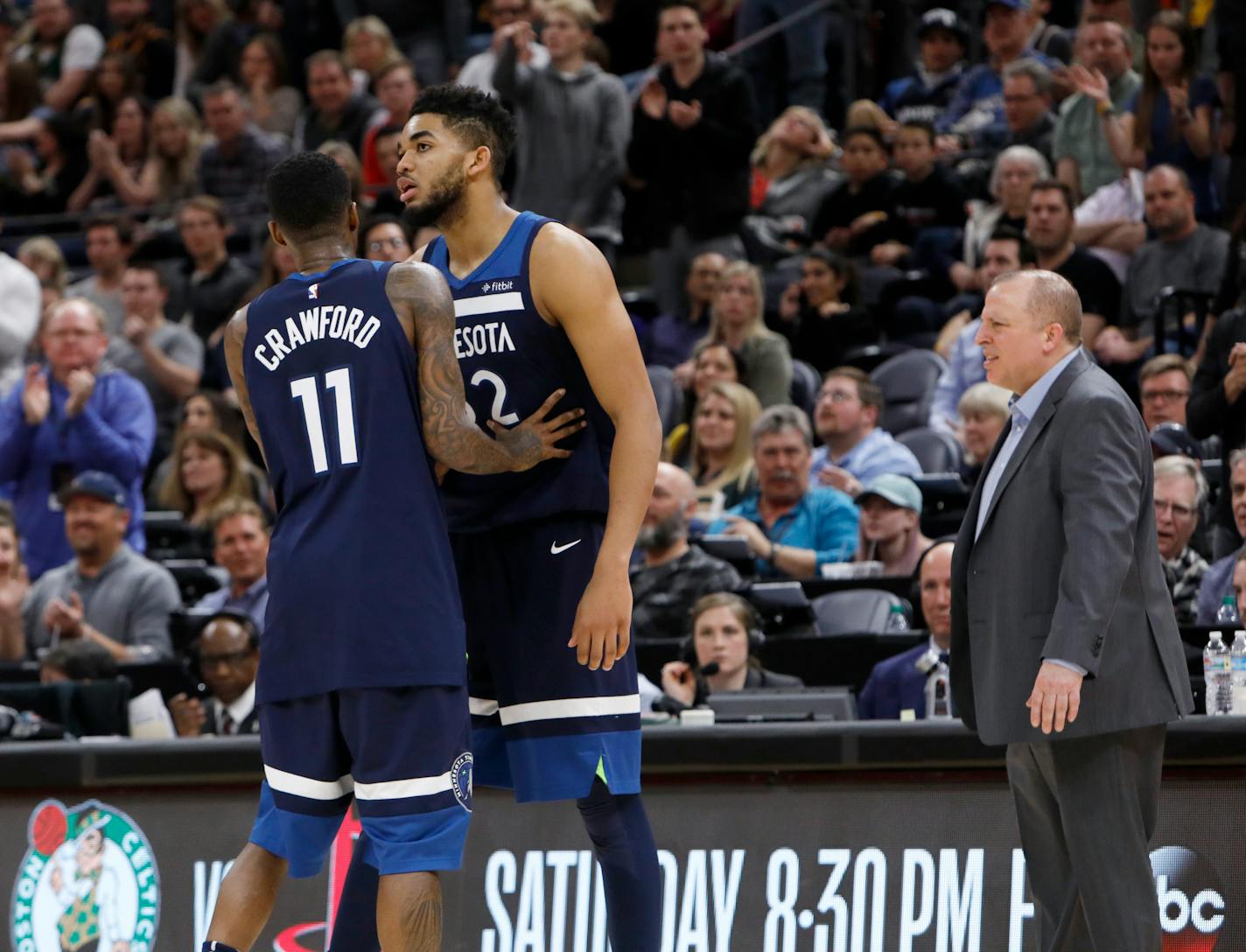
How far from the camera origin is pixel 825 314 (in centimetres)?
1190

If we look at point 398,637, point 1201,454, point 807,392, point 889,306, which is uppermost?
point 889,306

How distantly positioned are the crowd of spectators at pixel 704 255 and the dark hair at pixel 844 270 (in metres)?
0.04

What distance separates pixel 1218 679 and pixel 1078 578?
64.4 inches

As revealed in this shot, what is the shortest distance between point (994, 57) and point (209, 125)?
19.1ft

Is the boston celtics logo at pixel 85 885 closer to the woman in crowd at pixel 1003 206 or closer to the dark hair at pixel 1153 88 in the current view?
the woman in crowd at pixel 1003 206

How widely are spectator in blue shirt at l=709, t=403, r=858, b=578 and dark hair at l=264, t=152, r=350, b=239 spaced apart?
5059 millimetres

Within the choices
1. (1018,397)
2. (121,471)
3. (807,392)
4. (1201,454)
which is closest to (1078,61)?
(807,392)

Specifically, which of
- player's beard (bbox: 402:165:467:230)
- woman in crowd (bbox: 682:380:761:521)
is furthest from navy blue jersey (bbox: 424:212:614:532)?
woman in crowd (bbox: 682:380:761:521)

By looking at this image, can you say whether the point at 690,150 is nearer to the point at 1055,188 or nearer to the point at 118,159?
the point at 1055,188

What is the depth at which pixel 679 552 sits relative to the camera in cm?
869

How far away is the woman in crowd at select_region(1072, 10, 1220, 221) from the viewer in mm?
11328

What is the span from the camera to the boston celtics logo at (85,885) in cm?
591

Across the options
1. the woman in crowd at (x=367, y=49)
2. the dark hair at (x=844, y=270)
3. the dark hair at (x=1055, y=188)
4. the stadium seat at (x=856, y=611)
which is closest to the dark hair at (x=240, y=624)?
the stadium seat at (x=856, y=611)

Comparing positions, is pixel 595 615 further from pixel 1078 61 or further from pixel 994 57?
pixel 994 57
